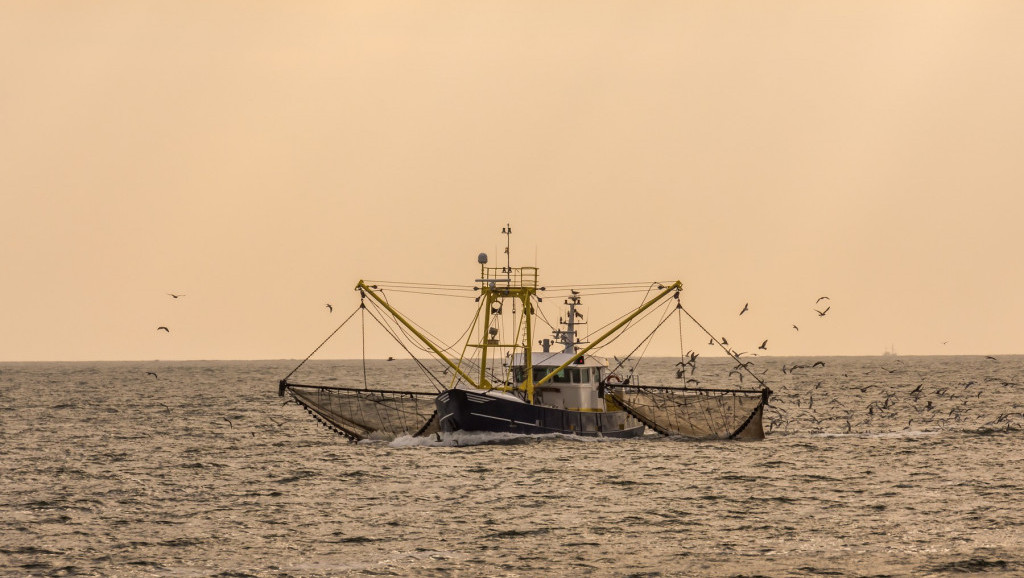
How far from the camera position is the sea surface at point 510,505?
28922 millimetres

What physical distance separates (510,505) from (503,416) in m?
15.5

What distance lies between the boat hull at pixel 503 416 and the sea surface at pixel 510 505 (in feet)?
2.34

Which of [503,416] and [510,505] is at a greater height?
[503,416]

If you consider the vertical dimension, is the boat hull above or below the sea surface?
above

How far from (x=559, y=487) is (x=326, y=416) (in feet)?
58.2

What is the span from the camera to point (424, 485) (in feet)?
139

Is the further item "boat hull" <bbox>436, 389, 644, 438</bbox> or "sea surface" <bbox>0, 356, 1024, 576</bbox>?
"boat hull" <bbox>436, 389, 644, 438</bbox>

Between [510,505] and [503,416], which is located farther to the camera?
[503,416]

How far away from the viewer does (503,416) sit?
175 ft

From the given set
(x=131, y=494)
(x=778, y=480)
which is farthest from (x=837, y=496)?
(x=131, y=494)

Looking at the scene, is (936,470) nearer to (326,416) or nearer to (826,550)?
(826,550)

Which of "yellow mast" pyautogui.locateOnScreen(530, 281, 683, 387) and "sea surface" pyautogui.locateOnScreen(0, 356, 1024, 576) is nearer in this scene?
"sea surface" pyautogui.locateOnScreen(0, 356, 1024, 576)

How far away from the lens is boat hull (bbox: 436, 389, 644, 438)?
2053 inches

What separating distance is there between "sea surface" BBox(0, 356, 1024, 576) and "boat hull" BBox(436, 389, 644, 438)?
714 mm
